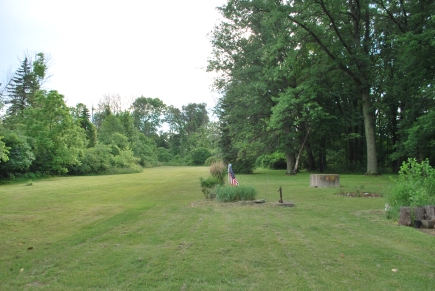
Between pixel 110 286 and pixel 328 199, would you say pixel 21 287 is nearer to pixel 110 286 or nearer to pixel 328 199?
pixel 110 286

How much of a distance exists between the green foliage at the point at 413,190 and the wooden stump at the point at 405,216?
0.30 meters

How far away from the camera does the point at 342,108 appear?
3127 cm

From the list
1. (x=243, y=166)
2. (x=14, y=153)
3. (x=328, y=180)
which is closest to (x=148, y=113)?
(x=243, y=166)

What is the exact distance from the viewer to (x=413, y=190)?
7.24 meters

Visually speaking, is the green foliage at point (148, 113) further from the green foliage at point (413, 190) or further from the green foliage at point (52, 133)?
the green foliage at point (413, 190)

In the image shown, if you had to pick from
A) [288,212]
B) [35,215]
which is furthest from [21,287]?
[288,212]

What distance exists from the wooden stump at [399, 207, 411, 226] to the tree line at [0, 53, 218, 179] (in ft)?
62.4

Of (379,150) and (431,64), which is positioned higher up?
(431,64)

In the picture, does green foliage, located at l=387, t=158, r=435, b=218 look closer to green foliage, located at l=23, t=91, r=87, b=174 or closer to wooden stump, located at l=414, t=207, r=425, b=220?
wooden stump, located at l=414, t=207, r=425, b=220

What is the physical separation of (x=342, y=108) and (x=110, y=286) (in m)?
31.1

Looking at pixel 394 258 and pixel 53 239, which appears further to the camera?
pixel 53 239

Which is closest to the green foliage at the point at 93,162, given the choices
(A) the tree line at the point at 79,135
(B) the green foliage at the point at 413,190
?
(A) the tree line at the point at 79,135

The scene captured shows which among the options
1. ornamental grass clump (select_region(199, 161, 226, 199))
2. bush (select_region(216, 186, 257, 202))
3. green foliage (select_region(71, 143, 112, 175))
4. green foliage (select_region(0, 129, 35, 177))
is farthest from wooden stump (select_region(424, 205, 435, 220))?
green foliage (select_region(71, 143, 112, 175))

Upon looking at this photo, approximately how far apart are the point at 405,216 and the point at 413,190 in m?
0.72
